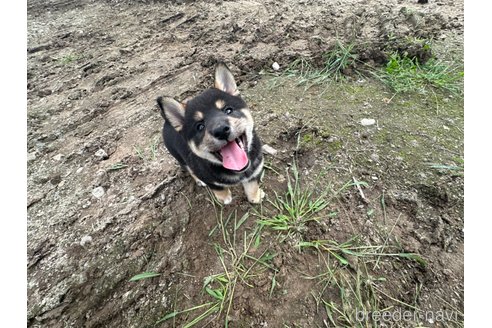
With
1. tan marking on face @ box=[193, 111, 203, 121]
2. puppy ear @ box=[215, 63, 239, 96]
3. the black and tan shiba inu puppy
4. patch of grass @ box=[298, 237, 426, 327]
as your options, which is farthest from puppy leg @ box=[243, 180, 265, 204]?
puppy ear @ box=[215, 63, 239, 96]

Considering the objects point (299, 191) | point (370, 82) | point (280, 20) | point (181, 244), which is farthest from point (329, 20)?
point (181, 244)

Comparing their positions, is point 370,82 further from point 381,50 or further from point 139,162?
point 139,162

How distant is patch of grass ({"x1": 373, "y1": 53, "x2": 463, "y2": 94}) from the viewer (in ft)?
11.4

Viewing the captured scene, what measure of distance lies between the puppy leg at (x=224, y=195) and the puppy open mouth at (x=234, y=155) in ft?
1.56

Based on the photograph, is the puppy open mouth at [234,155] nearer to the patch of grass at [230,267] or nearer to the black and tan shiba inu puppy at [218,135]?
the black and tan shiba inu puppy at [218,135]

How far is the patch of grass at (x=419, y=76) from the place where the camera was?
11.4 feet

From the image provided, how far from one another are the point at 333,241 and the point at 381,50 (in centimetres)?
316

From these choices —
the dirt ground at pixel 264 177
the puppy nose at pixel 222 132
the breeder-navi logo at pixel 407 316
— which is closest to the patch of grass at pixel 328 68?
the dirt ground at pixel 264 177

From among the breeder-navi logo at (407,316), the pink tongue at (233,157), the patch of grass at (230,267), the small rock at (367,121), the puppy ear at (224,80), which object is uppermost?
the puppy ear at (224,80)

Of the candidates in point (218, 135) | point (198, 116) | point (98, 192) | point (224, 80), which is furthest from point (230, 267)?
point (98, 192)

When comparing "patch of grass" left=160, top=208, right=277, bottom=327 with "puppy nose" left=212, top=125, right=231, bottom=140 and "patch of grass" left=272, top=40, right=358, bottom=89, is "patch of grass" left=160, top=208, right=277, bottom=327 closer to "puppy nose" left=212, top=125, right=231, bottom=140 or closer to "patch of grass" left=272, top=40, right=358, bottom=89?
"puppy nose" left=212, top=125, right=231, bottom=140

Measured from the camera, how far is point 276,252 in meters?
2.36

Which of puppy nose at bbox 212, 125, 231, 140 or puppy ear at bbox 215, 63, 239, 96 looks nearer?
puppy nose at bbox 212, 125, 231, 140

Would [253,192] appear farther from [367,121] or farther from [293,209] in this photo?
[367,121]
